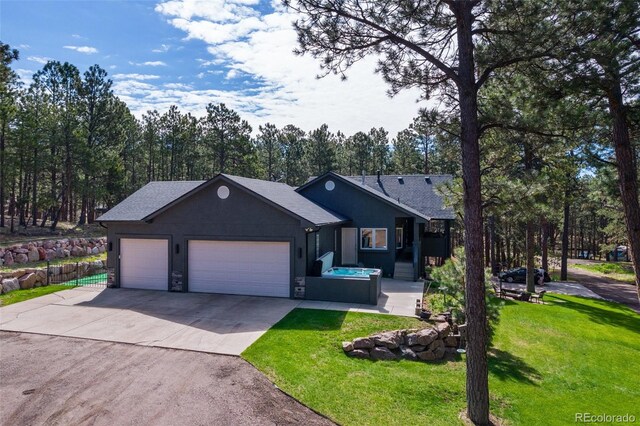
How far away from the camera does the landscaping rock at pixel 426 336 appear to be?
355 inches

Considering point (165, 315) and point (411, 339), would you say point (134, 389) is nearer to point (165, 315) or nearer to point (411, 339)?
point (165, 315)

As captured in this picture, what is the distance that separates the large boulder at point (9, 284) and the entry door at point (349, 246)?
44.9ft

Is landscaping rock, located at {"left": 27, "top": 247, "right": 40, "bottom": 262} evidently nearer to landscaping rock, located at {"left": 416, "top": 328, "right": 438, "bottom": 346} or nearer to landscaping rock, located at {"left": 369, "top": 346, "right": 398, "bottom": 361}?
landscaping rock, located at {"left": 369, "top": 346, "right": 398, "bottom": 361}

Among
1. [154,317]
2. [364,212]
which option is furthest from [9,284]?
[364,212]

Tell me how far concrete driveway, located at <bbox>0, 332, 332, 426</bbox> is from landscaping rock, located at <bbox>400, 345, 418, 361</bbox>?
3.37 m

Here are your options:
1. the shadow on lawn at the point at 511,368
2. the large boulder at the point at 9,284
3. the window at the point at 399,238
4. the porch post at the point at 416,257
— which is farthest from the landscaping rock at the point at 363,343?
the large boulder at the point at 9,284

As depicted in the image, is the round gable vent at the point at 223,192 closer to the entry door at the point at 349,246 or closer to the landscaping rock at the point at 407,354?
the entry door at the point at 349,246

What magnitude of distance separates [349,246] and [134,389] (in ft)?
42.1

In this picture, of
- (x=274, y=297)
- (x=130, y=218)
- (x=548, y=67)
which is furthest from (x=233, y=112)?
(x=548, y=67)

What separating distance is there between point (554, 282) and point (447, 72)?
83.3 feet

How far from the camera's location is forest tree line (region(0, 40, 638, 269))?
29.0 feet

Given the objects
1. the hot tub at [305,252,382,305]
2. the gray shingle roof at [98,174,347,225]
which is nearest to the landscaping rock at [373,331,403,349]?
the hot tub at [305,252,382,305]

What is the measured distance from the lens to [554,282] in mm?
26266

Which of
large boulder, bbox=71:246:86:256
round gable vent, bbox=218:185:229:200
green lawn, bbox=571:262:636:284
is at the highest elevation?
round gable vent, bbox=218:185:229:200
